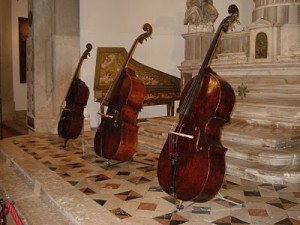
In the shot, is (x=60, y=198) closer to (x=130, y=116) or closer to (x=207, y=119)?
(x=130, y=116)

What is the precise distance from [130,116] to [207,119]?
4.37ft

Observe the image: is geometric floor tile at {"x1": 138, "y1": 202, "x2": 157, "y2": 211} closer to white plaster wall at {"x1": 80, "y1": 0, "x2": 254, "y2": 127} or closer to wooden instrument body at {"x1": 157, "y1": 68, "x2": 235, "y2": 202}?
wooden instrument body at {"x1": 157, "y1": 68, "x2": 235, "y2": 202}

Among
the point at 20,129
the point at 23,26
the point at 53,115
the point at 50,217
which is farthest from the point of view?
Result: the point at 23,26

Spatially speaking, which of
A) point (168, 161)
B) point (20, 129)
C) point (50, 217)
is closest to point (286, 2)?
point (168, 161)

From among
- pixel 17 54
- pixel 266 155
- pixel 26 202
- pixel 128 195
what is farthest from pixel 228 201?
pixel 17 54

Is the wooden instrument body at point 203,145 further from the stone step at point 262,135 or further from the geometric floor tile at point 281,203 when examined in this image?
the stone step at point 262,135

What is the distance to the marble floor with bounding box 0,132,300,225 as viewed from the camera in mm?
2717

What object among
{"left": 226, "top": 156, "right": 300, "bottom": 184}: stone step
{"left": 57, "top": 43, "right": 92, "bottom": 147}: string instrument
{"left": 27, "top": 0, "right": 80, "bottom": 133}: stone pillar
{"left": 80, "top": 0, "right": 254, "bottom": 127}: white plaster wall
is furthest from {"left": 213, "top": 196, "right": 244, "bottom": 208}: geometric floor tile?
{"left": 80, "top": 0, "right": 254, "bottom": 127}: white plaster wall

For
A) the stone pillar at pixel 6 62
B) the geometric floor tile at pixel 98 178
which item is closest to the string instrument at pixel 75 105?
the geometric floor tile at pixel 98 178

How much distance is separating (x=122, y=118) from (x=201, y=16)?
3.63m

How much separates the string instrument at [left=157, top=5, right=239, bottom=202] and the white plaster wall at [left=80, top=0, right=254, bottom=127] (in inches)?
184

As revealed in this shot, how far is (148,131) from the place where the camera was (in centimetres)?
573

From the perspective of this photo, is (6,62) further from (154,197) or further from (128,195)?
(154,197)

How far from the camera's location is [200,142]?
2654mm
